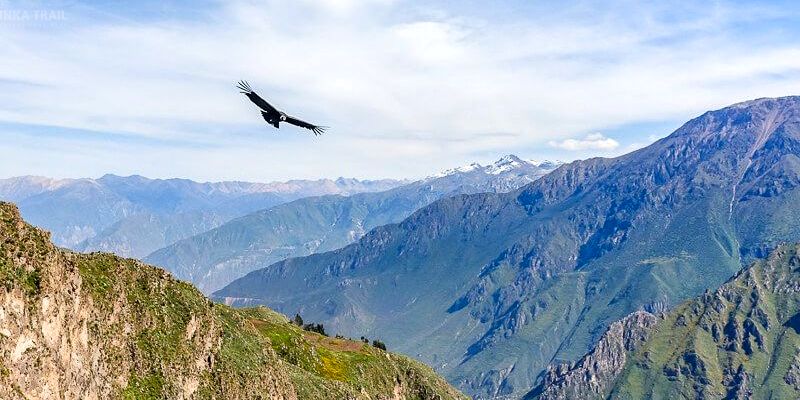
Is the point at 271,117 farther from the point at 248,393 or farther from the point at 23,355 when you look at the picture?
the point at 248,393

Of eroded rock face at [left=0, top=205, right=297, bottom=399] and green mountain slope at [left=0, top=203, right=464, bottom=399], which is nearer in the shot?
eroded rock face at [left=0, top=205, right=297, bottom=399]

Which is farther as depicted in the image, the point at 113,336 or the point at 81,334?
the point at 113,336

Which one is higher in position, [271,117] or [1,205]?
[271,117]

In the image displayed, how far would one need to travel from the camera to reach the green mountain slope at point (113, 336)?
317 feet

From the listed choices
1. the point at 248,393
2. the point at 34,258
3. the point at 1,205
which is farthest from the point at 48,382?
the point at 248,393

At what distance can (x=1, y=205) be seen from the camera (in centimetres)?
10725

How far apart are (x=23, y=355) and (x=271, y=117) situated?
52.4 metres

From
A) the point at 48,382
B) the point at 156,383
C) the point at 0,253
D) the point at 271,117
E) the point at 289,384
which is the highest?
the point at 271,117

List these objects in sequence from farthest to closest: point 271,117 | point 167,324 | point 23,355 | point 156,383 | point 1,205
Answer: point 167,324, point 156,383, point 1,205, point 23,355, point 271,117

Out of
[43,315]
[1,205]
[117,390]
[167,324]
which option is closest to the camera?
[43,315]

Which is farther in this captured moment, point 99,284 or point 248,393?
point 248,393

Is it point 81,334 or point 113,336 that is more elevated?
point 81,334

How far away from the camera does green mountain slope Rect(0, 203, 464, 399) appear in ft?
317

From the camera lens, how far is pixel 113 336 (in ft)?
394
